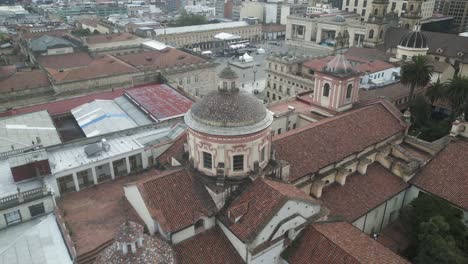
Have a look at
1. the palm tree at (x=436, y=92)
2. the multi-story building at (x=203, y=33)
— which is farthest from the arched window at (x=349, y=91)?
the multi-story building at (x=203, y=33)

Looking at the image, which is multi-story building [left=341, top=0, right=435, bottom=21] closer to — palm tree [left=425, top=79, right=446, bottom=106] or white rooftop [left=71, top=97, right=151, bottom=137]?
palm tree [left=425, top=79, right=446, bottom=106]

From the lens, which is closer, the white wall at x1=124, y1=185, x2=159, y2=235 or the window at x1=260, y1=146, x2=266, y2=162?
the white wall at x1=124, y1=185, x2=159, y2=235

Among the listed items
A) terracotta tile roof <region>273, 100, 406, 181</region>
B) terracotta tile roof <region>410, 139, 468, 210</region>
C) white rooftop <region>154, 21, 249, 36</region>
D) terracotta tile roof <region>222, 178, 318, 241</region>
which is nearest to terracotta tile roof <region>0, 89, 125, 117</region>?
terracotta tile roof <region>273, 100, 406, 181</region>

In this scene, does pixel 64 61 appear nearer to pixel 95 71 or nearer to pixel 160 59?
pixel 95 71

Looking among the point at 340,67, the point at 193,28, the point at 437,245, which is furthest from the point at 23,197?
the point at 193,28

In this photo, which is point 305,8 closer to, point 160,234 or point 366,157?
point 366,157
